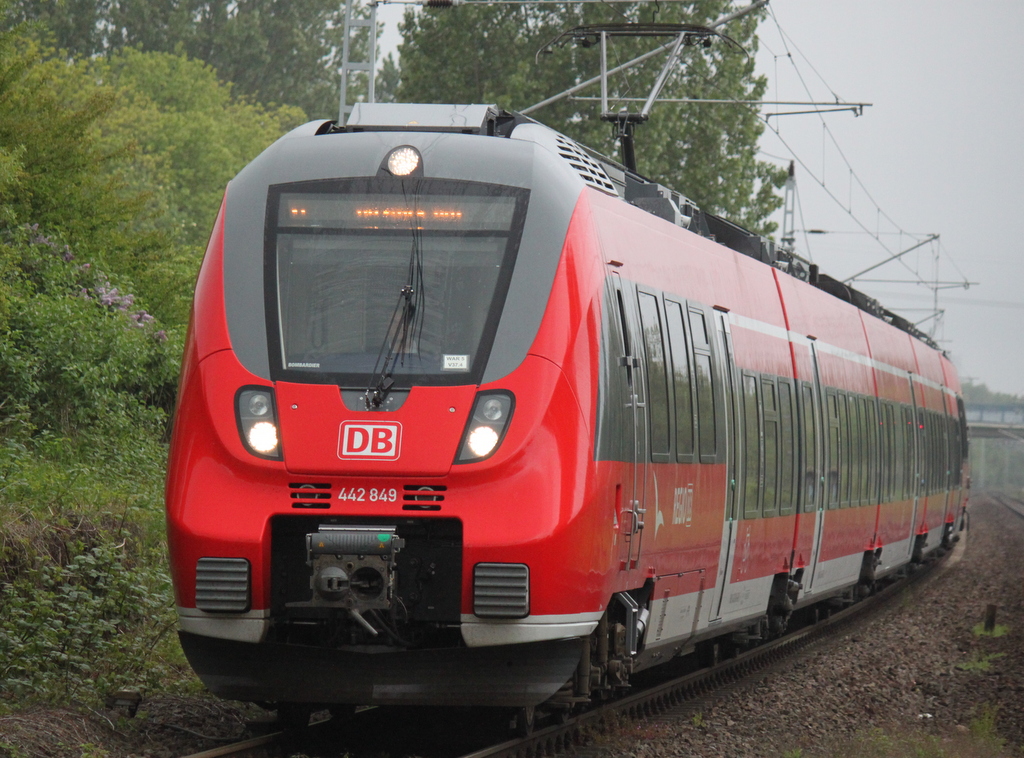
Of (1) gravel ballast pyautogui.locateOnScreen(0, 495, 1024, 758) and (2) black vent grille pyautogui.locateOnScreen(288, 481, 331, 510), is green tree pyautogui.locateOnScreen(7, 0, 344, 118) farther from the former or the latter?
(2) black vent grille pyautogui.locateOnScreen(288, 481, 331, 510)

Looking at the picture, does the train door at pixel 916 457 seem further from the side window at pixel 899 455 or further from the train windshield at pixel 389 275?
the train windshield at pixel 389 275

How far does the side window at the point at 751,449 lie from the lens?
11.3m

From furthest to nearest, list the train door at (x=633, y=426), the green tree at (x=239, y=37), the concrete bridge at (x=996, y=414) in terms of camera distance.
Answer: the concrete bridge at (x=996, y=414) < the green tree at (x=239, y=37) < the train door at (x=633, y=426)

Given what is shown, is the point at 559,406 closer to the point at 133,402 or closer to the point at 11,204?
the point at 133,402

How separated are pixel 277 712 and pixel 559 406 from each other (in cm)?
252

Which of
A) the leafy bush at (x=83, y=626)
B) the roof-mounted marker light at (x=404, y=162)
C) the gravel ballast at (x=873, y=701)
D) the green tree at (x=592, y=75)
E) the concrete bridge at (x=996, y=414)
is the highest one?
the green tree at (x=592, y=75)

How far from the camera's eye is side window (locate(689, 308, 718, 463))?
397 inches

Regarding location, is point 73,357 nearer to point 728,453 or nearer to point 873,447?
point 728,453

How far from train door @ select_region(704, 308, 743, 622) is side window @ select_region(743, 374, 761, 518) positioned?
21cm

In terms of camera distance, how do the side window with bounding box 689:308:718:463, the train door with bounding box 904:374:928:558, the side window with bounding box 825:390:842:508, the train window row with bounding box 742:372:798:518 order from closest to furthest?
1. the side window with bounding box 689:308:718:463
2. the train window row with bounding box 742:372:798:518
3. the side window with bounding box 825:390:842:508
4. the train door with bounding box 904:374:928:558

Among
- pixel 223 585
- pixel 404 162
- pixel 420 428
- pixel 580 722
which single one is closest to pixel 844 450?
pixel 580 722

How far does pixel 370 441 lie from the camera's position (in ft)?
24.0

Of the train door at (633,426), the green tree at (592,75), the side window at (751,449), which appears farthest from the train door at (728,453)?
the green tree at (592,75)

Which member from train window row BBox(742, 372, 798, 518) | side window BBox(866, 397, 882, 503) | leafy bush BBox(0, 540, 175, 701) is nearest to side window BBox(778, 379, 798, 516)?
train window row BBox(742, 372, 798, 518)
